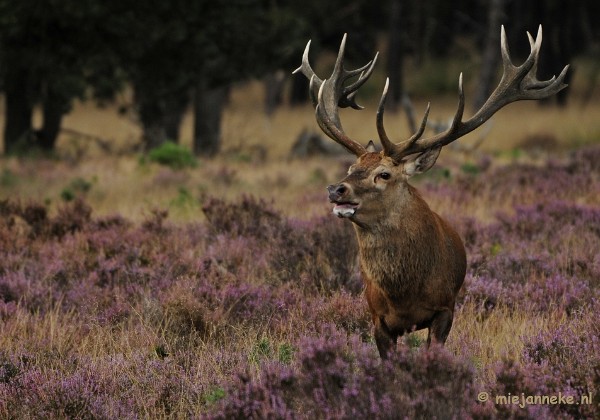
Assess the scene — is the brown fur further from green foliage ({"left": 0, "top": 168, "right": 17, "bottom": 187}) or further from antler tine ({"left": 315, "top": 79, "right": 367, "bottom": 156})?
green foliage ({"left": 0, "top": 168, "right": 17, "bottom": 187})

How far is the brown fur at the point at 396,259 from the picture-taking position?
16.1 ft

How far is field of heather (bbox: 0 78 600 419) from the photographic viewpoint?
13.6ft

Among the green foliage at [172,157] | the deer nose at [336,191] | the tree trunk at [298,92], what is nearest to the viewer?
the deer nose at [336,191]

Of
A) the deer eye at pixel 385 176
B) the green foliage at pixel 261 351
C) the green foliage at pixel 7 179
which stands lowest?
the green foliage at pixel 7 179

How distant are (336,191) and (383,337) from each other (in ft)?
2.63

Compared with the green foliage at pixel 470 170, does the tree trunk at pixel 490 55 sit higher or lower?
higher

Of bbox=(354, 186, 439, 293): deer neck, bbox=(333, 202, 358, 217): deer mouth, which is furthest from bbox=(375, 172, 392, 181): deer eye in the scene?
bbox=(333, 202, 358, 217): deer mouth

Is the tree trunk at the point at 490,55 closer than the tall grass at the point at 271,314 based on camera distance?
No

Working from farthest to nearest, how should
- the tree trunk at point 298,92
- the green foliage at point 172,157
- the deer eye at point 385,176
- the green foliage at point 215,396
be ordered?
the tree trunk at point 298,92, the green foliage at point 172,157, the deer eye at point 385,176, the green foliage at point 215,396

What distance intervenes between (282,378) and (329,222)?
4.15 m

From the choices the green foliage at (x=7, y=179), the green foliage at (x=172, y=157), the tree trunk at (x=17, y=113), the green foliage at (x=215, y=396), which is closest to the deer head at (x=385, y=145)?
the green foliage at (x=215, y=396)

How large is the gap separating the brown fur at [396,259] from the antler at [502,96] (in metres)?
0.26

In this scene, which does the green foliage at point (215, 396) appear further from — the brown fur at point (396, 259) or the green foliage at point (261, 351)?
the brown fur at point (396, 259)

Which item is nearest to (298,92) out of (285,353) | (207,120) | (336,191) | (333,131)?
(207,120)
